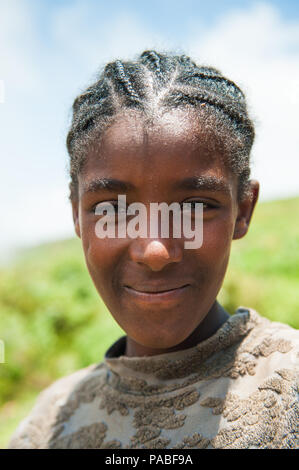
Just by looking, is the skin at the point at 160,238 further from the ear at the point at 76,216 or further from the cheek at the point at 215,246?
the ear at the point at 76,216

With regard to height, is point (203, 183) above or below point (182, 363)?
above

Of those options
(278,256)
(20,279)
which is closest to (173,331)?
(278,256)

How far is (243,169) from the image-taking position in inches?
58.6

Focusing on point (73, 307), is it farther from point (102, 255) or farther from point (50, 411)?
point (102, 255)

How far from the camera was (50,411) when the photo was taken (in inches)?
72.0

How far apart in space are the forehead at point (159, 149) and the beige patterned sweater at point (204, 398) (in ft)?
1.74

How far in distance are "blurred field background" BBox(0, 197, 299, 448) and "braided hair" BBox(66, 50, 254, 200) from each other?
1.71m

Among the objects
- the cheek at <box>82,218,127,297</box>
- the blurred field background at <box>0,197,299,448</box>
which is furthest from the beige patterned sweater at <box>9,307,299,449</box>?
the blurred field background at <box>0,197,299,448</box>

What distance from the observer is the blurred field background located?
11.1ft

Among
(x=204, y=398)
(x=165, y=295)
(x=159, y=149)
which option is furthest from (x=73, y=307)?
(x=159, y=149)

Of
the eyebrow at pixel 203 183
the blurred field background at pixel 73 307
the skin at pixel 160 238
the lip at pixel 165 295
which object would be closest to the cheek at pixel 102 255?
the skin at pixel 160 238

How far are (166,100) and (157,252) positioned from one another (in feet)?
1.52

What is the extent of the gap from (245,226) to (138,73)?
61 centimetres

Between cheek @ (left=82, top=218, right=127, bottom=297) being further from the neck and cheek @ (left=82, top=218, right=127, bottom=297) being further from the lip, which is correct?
the neck
